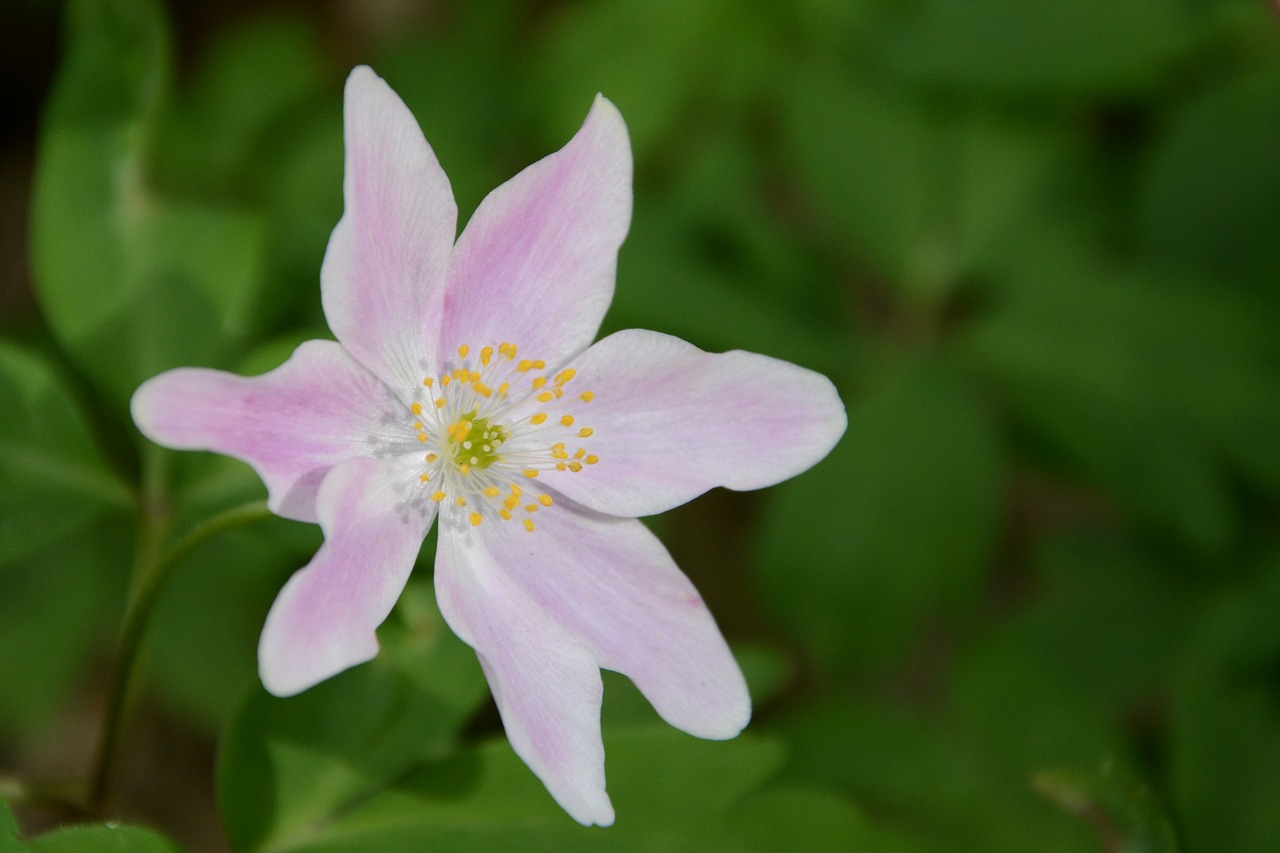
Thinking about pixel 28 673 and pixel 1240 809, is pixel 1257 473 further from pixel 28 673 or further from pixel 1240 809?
pixel 28 673

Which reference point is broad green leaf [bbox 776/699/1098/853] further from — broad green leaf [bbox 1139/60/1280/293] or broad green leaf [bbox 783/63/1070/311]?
broad green leaf [bbox 1139/60/1280/293]

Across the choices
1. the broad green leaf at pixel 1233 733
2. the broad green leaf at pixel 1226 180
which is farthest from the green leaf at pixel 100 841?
the broad green leaf at pixel 1226 180

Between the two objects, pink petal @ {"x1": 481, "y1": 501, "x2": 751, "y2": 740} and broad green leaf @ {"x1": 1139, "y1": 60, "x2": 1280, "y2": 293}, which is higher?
broad green leaf @ {"x1": 1139, "y1": 60, "x2": 1280, "y2": 293}

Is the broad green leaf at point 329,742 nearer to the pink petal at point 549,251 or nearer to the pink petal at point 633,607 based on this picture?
the pink petal at point 633,607

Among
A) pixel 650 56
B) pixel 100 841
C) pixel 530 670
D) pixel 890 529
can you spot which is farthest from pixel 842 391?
pixel 100 841

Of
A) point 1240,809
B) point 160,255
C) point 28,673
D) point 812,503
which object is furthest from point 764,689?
point 28,673

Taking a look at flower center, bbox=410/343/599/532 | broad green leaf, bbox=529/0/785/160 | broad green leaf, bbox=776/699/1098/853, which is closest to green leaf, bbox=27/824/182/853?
flower center, bbox=410/343/599/532
